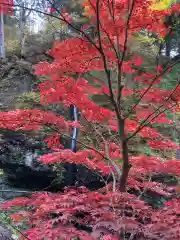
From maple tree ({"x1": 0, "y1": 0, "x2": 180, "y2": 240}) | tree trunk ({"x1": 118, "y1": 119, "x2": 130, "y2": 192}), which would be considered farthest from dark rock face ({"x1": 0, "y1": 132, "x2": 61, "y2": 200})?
tree trunk ({"x1": 118, "y1": 119, "x2": 130, "y2": 192})

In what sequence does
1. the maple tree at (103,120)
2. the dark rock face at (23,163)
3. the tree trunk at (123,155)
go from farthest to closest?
the dark rock face at (23,163), the tree trunk at (123,155), the maple tree at (103,120)

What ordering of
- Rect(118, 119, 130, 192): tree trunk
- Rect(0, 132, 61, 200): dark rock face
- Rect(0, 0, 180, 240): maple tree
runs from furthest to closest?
Rect(0, 132, 61, 200): dark rock face → Rect(118, 119, 130, 192): tree trunk → Rect(0, 0, 180, 240): maple tree

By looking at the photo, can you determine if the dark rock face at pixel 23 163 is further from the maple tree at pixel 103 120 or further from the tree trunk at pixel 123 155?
the tree trunk at pixel 123 155

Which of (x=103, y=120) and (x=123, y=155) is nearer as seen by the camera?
(x=123, y=155)

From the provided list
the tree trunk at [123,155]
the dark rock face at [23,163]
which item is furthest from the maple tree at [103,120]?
the dark rock face at [23,163]

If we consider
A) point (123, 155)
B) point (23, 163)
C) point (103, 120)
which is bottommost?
point (23, 163)

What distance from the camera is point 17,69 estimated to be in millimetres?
9336

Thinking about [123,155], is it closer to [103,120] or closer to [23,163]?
[103,120]

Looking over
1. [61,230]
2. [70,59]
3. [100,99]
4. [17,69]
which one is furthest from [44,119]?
[17,69]

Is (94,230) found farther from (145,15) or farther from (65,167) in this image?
(65,167)

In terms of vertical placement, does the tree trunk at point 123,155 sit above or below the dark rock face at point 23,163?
above

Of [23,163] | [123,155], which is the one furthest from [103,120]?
[23,163]

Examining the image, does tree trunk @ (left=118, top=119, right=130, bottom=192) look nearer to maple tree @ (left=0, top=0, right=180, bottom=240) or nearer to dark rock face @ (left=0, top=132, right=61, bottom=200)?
maple tree @ (left=0, top=0, right=180, bottom=240)

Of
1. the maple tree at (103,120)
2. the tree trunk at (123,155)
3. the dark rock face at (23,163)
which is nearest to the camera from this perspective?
the maple tree at (103,120)
